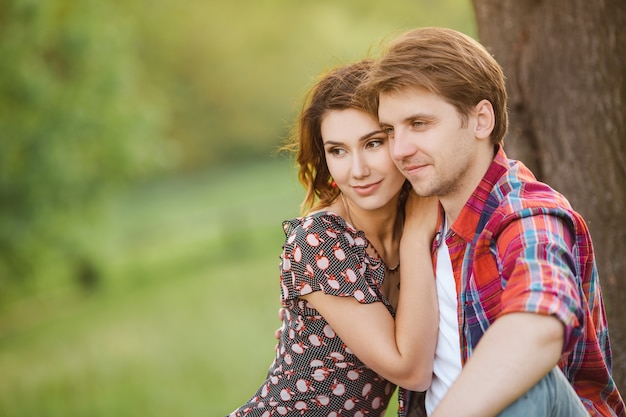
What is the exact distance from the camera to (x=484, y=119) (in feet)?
9.09

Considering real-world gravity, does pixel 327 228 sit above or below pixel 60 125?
below

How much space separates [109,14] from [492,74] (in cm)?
1241

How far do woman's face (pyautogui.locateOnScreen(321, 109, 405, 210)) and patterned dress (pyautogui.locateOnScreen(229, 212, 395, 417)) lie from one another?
0.46ft

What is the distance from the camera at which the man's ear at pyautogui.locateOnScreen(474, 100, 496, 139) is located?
2748 millimetres

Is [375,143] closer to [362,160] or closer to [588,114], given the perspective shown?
[362,160]

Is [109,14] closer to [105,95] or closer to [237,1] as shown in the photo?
[105,95]

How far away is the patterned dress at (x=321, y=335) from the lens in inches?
114

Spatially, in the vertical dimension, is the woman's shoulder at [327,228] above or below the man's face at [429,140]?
below

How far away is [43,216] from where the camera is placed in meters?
12.7

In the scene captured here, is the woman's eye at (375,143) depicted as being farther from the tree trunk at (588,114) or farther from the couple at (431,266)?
the tree trunk at (588,114)

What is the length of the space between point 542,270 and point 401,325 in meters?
0.67

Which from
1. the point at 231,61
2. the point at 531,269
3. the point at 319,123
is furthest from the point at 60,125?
the point at 231,61

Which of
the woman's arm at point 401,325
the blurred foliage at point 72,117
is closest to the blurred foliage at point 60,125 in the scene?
the blurred foliage at point 72,117

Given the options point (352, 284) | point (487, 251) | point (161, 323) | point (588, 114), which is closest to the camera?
point (487, 251)
